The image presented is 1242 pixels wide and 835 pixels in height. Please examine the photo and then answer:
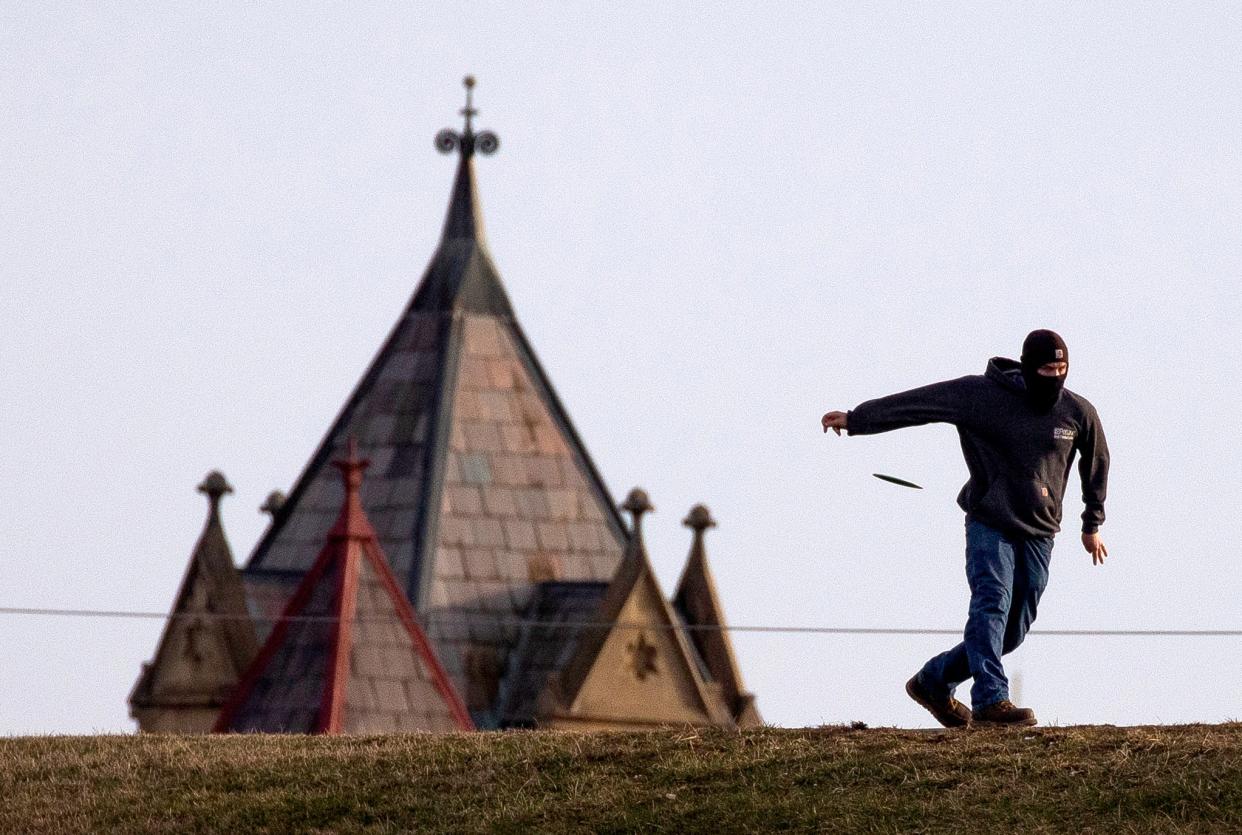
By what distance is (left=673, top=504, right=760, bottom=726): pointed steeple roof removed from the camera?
1949 inches

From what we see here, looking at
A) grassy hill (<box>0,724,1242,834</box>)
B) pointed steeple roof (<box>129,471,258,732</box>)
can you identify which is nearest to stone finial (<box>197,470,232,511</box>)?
pointed steeple roof (<box>129,471,258,732</box>)

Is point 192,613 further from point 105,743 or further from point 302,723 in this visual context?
point 105,743

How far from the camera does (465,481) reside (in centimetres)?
5409

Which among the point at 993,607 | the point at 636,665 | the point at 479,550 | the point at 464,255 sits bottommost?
the point at 993,607

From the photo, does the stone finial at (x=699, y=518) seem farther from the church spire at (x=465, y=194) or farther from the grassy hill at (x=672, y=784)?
the grassy hill at (x=672, y=784)

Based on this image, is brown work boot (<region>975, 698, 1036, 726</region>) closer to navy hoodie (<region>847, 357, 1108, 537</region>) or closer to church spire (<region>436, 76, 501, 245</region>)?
navy hoodie (<region>847, 357, 1108, 537</region>)

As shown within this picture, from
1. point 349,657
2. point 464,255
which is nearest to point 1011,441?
point 349,657

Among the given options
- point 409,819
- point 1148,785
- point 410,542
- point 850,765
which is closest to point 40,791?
point 409,819

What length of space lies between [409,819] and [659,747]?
169 cm

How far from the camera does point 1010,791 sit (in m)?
23.0

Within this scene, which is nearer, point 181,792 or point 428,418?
point 181,792

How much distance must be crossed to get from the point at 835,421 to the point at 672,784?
211 centimetres

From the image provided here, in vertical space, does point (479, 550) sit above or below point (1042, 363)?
above

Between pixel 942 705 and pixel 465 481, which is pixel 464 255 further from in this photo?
pixel 942 705
